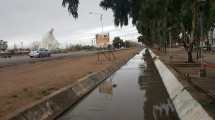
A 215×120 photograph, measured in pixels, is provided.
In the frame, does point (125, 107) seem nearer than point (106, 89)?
Yes

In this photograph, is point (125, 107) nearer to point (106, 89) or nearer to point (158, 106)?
point (158, 106)

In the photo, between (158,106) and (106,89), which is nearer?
(158,106)

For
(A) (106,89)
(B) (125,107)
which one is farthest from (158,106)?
(A) (106,89)

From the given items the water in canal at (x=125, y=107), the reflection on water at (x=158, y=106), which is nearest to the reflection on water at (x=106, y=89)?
the water in canal at (x=125, y=107)

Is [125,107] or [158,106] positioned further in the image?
[158,106]

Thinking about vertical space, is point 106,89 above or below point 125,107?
below

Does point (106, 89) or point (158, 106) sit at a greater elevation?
point (158, 106)

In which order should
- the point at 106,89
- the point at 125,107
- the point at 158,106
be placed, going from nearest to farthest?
1. the point at 125,107
2. the point at 158,106
3. the point at 106,89

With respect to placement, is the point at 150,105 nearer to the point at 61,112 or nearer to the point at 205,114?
the point at 61,112

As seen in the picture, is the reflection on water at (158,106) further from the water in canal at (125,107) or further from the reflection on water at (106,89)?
the reflection on water at (106,89)

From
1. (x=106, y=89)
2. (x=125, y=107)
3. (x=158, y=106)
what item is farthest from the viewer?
(x=106, y=89)

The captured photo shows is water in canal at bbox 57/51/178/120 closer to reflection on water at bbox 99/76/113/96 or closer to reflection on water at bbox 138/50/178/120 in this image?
reflection on water at bbox 138/50/178/120

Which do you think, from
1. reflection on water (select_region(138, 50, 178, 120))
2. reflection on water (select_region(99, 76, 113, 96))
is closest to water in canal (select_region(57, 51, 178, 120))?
reflection on water (select_region(138, 50, 178, 120))

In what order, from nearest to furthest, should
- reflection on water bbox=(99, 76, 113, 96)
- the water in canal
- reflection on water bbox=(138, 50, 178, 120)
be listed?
reflection on water bbox=(138, 50, 178, 120) → the water in canal → reflection on water bbox=(99, 76, 113, 96)
